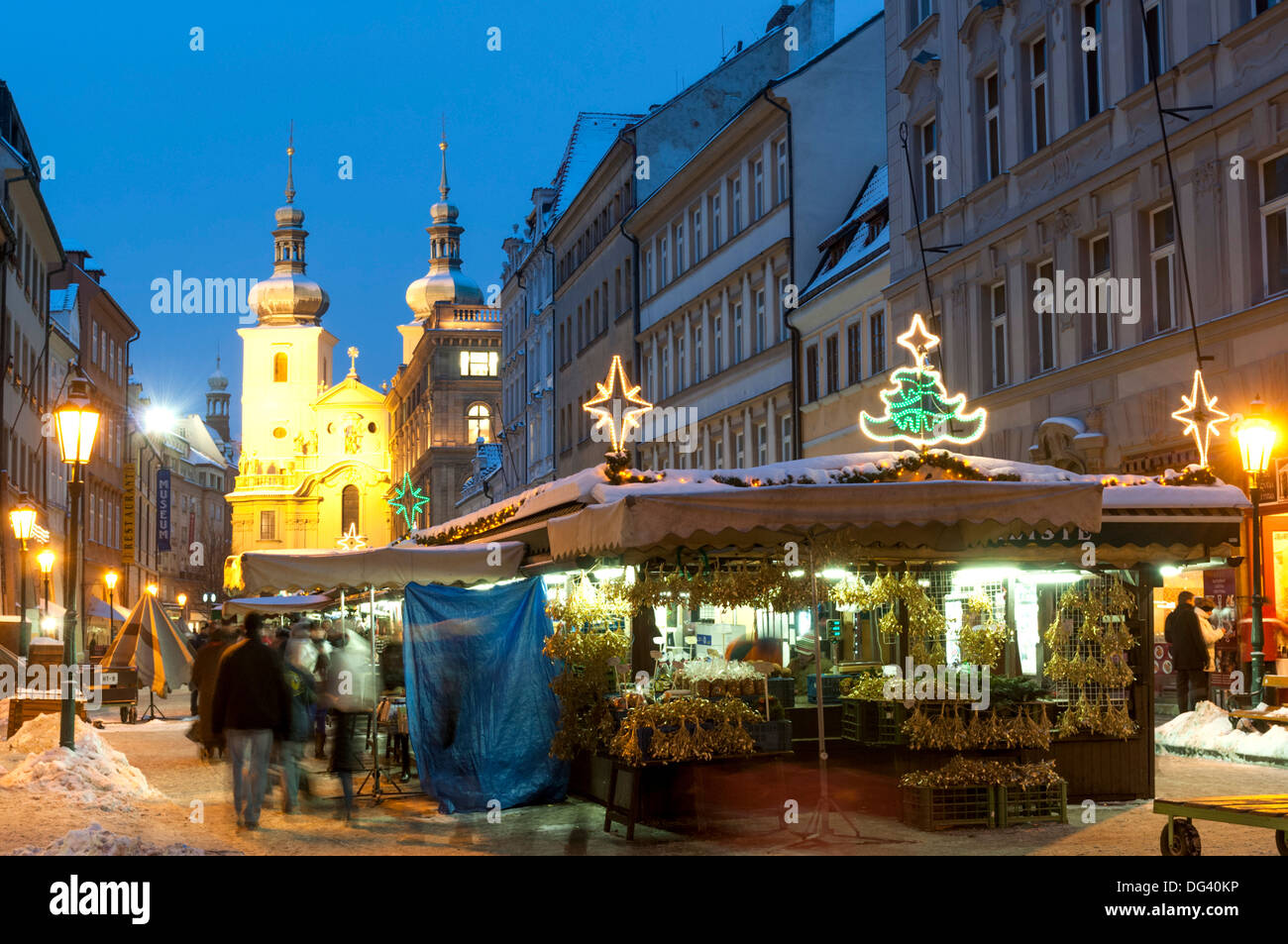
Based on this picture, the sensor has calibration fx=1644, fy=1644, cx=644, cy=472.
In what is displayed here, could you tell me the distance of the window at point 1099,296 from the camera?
74.4 feet

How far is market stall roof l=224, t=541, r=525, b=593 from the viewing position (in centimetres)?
1722

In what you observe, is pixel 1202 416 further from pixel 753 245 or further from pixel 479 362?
pixel 479 362

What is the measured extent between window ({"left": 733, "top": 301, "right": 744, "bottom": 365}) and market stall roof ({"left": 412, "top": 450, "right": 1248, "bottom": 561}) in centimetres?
2377

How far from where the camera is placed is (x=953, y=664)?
14.3 m

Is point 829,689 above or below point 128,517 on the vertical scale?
below

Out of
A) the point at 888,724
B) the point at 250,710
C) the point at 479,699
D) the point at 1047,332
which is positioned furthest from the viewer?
the point at 1047,332

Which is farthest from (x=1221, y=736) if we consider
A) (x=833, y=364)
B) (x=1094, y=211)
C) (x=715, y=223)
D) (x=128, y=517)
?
(x=128, y=517)

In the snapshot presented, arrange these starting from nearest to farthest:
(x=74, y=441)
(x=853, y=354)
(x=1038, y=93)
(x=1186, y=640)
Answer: (x=74, y=441), (x=1186, y=640), (x=1038, y=93), (x=853, y=354)

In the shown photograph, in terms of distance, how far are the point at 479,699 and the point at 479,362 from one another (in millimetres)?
87740

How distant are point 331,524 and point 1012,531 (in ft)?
384

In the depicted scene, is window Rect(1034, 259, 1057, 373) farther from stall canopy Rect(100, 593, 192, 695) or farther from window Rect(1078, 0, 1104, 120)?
stall canopy Rect(100, 593, 192, 695)

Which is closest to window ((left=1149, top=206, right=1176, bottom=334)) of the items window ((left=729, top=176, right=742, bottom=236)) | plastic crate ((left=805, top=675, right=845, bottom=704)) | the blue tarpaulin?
plastic crate ((left=805, top=675, right=845, bottom=704))

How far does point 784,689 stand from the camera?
598 inches

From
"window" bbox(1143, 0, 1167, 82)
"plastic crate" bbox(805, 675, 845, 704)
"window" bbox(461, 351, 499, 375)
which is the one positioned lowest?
"plastic crate" bbox(805, 675, 845, 704)
